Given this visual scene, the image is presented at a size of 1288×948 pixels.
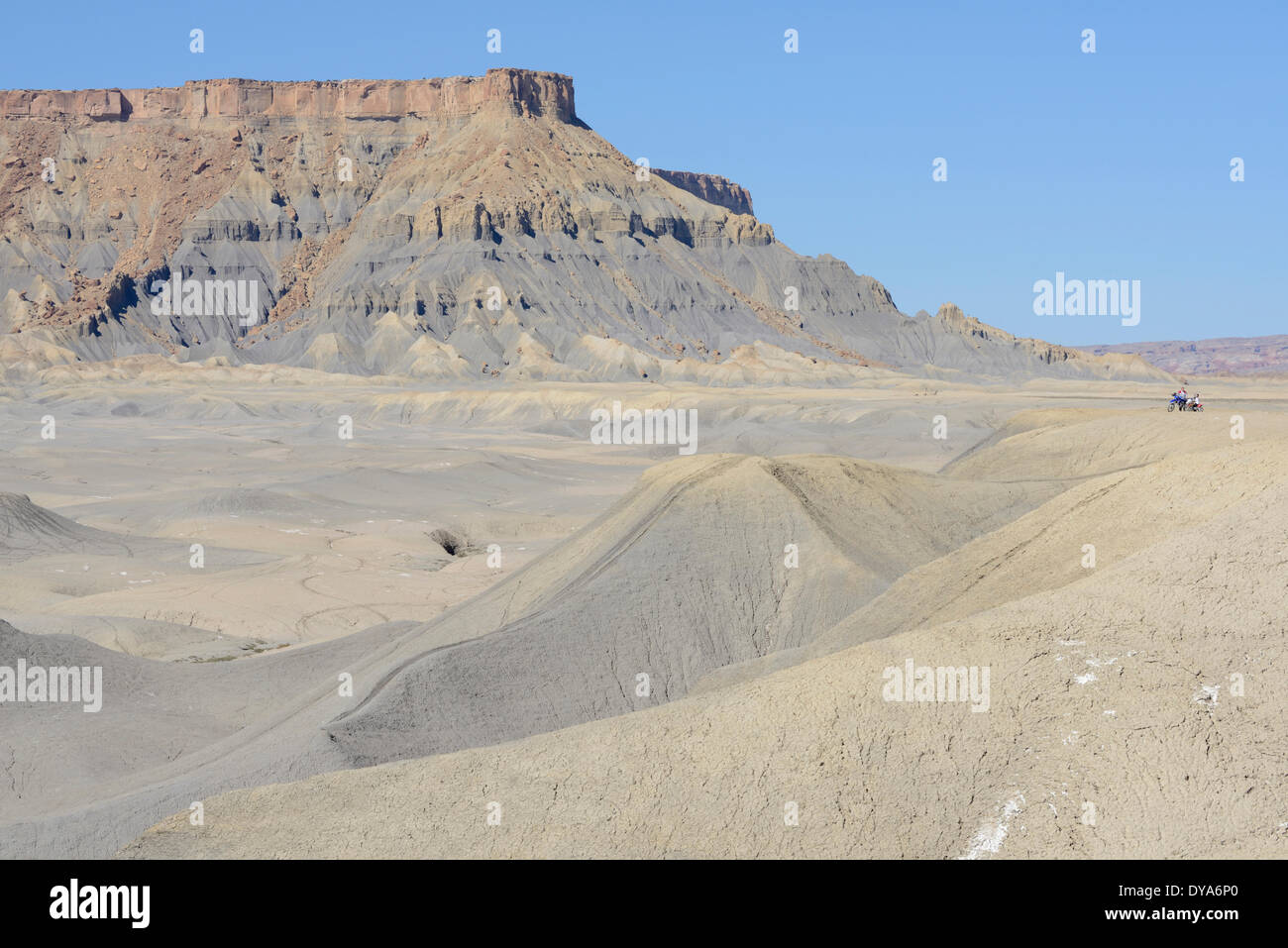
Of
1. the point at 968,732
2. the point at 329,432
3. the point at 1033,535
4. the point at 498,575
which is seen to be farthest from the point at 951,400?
the point at 968,732

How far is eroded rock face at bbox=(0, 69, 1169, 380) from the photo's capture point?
149 meters

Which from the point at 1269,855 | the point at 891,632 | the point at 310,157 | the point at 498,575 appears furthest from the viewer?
the point at 310,157

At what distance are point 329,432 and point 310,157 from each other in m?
115

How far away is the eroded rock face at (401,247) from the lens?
14925 cm

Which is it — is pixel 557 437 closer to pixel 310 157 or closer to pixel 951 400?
pixel 951 400

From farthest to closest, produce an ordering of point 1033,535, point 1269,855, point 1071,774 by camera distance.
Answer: point 1033,535 → point 1071,774 → point 1269,855

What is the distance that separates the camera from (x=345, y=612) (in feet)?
96.2

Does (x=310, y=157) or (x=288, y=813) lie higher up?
(x=310, y=157)

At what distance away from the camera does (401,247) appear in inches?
6594
